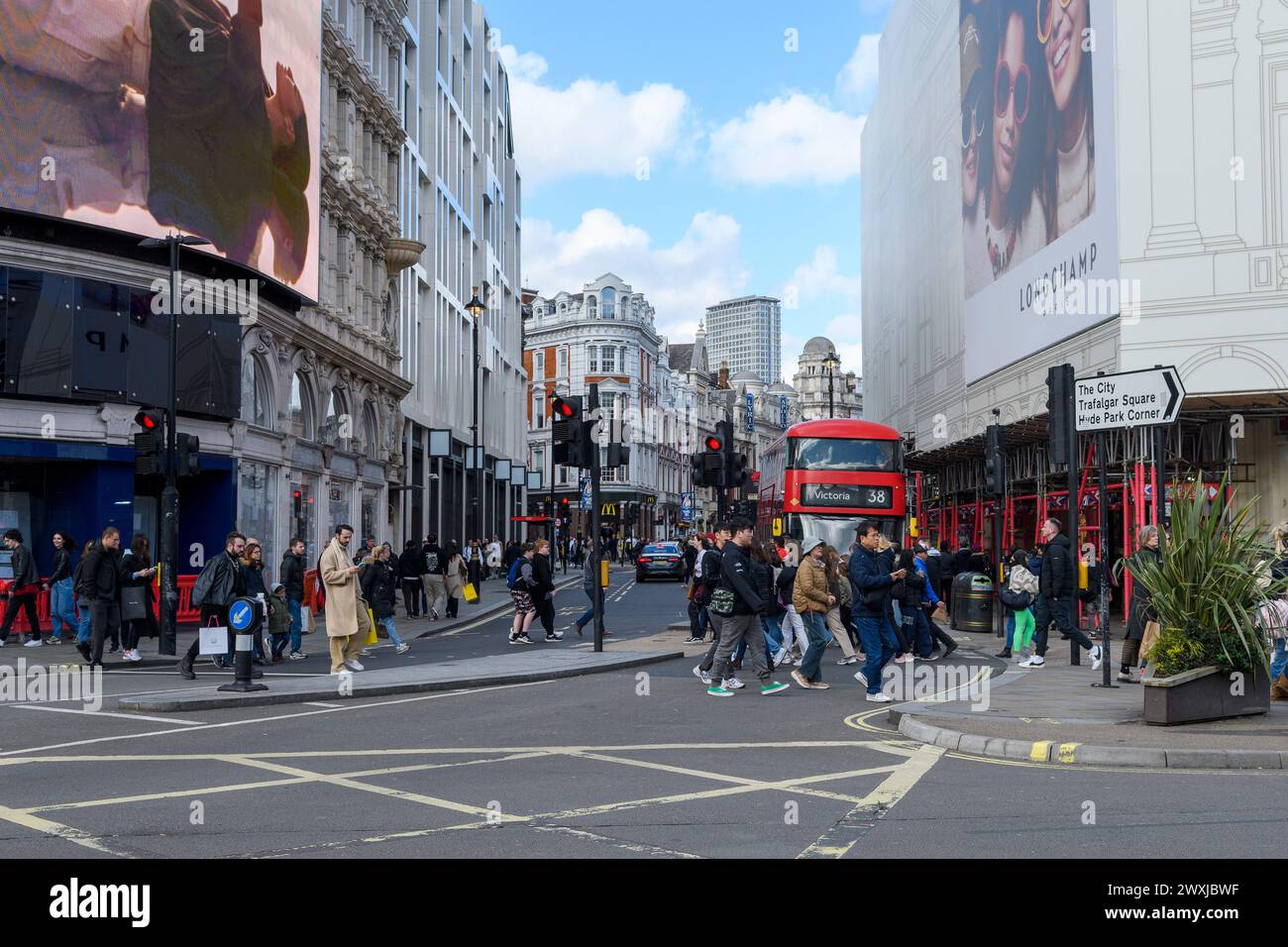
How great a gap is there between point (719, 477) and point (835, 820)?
51.1ft

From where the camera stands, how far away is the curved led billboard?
2328 centimetres

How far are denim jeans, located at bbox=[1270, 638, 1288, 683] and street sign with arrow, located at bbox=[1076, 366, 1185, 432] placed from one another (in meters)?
2.38

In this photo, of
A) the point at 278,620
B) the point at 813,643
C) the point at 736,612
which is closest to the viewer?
the point at 736,612

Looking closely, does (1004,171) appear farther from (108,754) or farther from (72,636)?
(108,754)

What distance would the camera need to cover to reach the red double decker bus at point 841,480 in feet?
95.9

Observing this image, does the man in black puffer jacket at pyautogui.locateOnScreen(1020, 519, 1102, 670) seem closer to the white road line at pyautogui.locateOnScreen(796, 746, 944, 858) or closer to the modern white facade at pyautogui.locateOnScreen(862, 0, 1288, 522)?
the white road line at pyautogui.locateOnScreen(796, 746, 944, 858)

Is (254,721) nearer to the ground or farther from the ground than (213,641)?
nearer to the ground

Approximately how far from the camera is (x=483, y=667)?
17203mm

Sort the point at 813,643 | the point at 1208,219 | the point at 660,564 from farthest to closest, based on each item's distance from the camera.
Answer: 1. the point at 660,564
2. the point at 1208,219
3. the point at 813,643

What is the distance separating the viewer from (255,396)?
95.2ft

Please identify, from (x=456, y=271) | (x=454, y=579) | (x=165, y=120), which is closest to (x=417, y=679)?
(x=454, y=579)

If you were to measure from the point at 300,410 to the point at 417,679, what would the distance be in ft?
59.1

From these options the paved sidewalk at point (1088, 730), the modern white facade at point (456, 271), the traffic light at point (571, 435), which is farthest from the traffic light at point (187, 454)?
the modern white facade at point (456, 271)

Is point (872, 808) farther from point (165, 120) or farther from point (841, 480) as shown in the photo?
point (165, 120)
